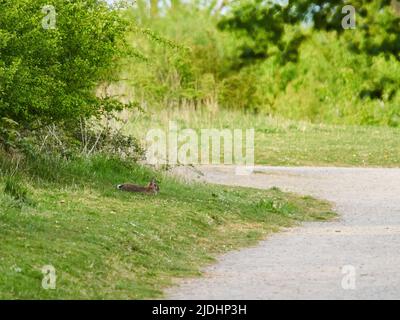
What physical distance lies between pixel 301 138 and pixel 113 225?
18550mm

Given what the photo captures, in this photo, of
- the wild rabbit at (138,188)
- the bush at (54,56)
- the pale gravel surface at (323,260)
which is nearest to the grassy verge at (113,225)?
the wild rabbit at (138,188)

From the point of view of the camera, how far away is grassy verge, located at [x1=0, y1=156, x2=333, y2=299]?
10914 mm

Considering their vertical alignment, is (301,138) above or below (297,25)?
below

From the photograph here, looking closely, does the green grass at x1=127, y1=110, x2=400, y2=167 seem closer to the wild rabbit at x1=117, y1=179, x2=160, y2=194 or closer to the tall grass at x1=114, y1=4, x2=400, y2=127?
the tall grass at x1=114, y1=4, x2=400, y2=127

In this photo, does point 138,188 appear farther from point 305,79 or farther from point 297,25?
point 297,25

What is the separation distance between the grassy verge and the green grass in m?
7.39

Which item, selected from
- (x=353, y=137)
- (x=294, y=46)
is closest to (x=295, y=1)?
(x=294, y=46)

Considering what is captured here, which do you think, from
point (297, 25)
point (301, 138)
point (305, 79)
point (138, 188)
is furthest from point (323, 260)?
point (297, 25)

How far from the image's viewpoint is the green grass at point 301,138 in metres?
27.8

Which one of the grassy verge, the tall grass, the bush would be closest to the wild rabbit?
the grassy verge

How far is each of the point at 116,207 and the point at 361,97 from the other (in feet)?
89.9

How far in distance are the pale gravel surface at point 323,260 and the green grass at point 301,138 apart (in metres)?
6.32

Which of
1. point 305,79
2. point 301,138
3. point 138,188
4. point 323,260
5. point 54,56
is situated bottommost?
point 301,138

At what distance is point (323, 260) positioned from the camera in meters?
12.9
